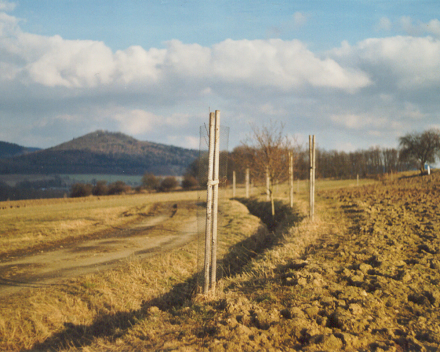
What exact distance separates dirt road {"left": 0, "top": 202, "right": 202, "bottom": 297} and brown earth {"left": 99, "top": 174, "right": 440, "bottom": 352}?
3.97 meters

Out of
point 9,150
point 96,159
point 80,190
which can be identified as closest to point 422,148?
point 80,190

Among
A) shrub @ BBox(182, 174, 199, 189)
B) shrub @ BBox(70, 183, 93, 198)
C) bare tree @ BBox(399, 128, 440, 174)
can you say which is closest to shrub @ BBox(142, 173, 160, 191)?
shrub @ BBox(182, 174, 199, 189)

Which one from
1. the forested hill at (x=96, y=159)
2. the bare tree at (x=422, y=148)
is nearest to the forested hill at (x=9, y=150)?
the forested hill at (x=96, y=159)

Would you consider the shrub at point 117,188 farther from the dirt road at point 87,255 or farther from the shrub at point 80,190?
the dirt road at point 87,255

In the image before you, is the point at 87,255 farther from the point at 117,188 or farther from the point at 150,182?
the point at 150,182

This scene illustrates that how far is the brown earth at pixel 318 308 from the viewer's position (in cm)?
405

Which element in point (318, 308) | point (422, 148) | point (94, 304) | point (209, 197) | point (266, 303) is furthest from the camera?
point (422, 148)

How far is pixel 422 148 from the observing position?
4438 cm

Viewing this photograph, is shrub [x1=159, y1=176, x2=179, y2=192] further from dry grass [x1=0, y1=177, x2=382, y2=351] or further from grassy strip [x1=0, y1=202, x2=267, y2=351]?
grassy strip [x1=0, y1=202, x2=267, y2=351]

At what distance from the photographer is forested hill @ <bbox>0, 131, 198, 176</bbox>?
251ft

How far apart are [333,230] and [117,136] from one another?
99549mm

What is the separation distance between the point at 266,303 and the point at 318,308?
2.70ft

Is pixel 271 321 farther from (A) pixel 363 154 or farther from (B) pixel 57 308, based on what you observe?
(A) pixel 363 154

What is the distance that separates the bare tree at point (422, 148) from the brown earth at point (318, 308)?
41770mm
